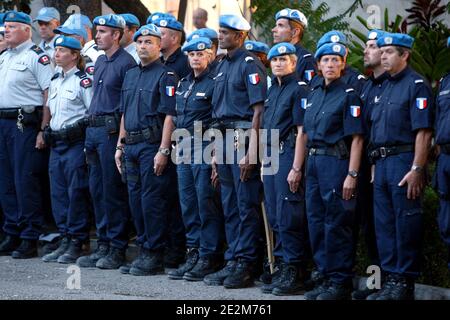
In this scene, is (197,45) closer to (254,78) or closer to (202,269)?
(254,78)

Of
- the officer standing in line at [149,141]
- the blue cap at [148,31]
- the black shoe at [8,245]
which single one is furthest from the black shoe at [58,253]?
the blue cap at [148,31]

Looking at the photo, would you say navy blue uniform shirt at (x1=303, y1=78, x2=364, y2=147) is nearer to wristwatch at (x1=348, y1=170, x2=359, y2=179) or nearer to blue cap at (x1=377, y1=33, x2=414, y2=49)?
wristwatch at (x1=348, y1=170, x2=359, y2=179)

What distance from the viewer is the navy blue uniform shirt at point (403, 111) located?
8758mm

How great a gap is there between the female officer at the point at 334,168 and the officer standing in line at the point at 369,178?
136 millimetres

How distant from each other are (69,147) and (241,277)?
247 cm

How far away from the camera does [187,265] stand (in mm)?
10508

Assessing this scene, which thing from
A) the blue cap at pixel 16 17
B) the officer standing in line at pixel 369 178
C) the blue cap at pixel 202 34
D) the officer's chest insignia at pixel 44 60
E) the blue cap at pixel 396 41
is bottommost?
the officer standing in line at pixel 369 178

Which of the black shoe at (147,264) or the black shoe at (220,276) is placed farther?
the black shoe at (147,264)

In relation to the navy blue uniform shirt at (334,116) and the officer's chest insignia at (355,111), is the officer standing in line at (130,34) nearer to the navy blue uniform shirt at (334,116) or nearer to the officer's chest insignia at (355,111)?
the navy blue uniform shirt at (334,116)

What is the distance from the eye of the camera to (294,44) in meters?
10.6

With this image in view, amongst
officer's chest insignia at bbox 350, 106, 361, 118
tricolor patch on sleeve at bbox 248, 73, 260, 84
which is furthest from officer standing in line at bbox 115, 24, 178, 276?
officer's chest insignia at bbox 350, 106, 361, 118

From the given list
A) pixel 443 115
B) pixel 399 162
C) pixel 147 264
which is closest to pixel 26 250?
pixel 147 264

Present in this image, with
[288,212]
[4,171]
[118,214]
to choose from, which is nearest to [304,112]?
[288,212]
